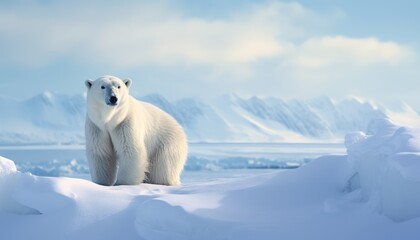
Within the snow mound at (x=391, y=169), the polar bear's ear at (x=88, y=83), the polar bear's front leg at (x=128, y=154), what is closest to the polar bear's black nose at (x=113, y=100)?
the polar bear's front leg at (x=128, y=154)

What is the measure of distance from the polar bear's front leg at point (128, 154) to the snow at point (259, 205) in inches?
40.8

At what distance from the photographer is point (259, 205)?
4.91 metres

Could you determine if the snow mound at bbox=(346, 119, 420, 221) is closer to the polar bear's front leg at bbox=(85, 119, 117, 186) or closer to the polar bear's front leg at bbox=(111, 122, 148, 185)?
the polar bear's front leg at bbox=(111, 122, 148, 185)

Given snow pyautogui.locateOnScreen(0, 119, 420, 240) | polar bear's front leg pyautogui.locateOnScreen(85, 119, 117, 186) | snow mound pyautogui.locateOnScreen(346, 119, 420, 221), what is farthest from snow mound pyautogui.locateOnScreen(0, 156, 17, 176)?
snow mound pyautogui.locateOnScreen(346, 119, 420, 221)

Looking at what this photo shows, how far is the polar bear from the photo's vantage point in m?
6.37

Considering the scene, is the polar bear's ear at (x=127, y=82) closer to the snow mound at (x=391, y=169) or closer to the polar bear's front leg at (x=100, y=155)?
the polar bear's front leg at (x=100, y=155)

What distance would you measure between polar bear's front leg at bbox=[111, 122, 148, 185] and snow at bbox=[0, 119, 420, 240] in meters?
1.04

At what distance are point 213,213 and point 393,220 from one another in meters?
1.44

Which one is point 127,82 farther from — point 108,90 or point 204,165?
point 204,165

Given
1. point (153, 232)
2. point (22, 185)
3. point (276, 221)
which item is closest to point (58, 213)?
point (22, 185)

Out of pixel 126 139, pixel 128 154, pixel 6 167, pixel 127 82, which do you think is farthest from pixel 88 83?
pixel 6 167

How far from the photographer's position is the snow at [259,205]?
14.0 ft

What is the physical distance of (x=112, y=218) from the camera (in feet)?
15.8

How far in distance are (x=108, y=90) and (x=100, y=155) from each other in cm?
93
